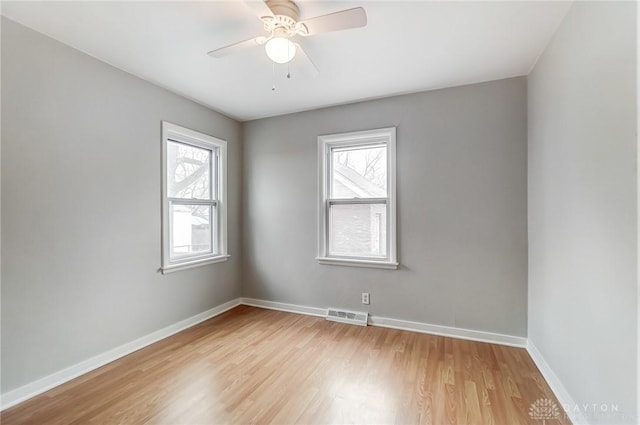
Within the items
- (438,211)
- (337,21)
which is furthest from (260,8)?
(438,211)

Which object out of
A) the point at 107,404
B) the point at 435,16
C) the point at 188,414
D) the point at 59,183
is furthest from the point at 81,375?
the point at 435,16

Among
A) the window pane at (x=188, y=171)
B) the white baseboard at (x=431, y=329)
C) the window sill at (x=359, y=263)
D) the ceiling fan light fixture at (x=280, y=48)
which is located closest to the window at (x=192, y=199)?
the window pane at (x=188, y=171)

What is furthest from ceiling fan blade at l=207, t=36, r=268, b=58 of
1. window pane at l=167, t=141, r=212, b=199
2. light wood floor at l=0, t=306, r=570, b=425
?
light wood floor at l=0, t=306, r=570, b=425

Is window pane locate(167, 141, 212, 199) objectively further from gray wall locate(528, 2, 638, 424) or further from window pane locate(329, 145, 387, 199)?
gray wall locate(528, 2, 638, 424)

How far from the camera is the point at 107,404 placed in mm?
Result: 1830

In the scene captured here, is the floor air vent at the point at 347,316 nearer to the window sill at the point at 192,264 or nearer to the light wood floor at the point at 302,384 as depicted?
the light wood floor at the point at 302,384

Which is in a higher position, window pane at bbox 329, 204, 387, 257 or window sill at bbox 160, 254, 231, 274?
window pane at bbox 329, 204, 387, 257

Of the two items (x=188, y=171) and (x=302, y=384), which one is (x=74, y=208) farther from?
(x=302, y=384)

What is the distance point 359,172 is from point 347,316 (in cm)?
A: 173

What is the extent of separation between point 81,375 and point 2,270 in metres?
1.00

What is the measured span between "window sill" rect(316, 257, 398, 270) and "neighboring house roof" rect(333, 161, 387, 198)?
768mm

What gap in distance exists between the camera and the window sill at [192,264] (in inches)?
112

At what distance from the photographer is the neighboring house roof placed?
128 inches

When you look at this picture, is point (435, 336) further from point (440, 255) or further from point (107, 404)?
point (107, 404)
